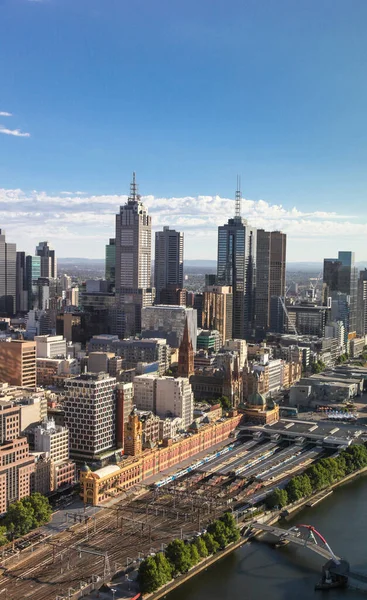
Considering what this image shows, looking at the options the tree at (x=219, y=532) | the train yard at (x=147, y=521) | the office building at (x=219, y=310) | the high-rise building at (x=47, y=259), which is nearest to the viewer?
the train yard at (x=147, y=521)

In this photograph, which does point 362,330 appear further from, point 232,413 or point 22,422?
point 22,422

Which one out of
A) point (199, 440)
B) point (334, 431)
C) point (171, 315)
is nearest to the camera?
point (199, 440)

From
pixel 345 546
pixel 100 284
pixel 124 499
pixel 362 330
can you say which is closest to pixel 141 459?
pixel 124 499

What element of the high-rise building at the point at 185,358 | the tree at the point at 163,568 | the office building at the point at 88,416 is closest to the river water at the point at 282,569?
the tree at the point at 163,568

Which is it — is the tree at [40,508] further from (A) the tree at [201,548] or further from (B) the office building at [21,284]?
(B) the office building at [21,284]

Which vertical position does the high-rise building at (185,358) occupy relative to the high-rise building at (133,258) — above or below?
below

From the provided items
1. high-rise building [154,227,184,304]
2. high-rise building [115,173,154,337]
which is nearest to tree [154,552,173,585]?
high-rise building [115,173,154,337]
